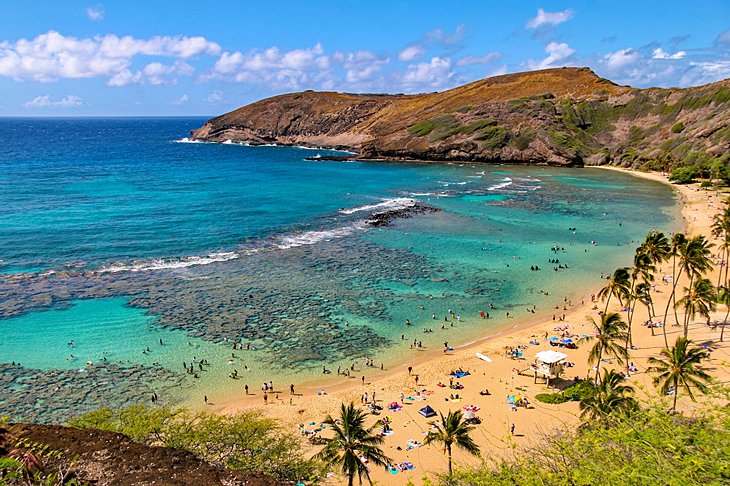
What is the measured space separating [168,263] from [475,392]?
42664mm

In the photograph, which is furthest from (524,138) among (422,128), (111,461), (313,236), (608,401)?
(111,461)

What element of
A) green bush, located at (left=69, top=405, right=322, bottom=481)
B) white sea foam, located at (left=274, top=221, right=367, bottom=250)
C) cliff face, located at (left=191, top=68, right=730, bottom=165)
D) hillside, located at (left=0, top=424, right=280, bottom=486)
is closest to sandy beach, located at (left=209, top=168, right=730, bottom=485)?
green bush, located at (left=69, top=405, right=322, bottom=481)

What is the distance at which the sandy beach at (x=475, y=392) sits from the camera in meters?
28.2

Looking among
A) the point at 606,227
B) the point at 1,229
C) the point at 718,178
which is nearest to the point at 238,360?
the point at 1,229

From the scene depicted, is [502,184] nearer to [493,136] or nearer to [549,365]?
[493,136]

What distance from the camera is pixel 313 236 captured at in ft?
239

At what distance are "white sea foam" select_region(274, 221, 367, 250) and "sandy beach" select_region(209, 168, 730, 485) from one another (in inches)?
1314

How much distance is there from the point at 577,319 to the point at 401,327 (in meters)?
17.9

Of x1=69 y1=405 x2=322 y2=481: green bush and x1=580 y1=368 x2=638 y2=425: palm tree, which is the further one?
x1=580 y1=368 x2=638 y2=425: palm tree

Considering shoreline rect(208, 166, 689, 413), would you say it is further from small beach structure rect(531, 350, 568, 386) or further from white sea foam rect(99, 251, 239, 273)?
white sea foam rect(99, 251, 239, 273)

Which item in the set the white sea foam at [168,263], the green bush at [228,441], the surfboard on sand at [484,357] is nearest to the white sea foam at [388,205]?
the white sea foam at [168,263]

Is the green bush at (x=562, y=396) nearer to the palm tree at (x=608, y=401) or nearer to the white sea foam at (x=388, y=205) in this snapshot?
the palm tree at (x=608, y=401)

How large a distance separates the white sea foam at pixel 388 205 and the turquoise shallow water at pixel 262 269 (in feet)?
1.99

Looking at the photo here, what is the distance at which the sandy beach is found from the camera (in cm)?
2819
